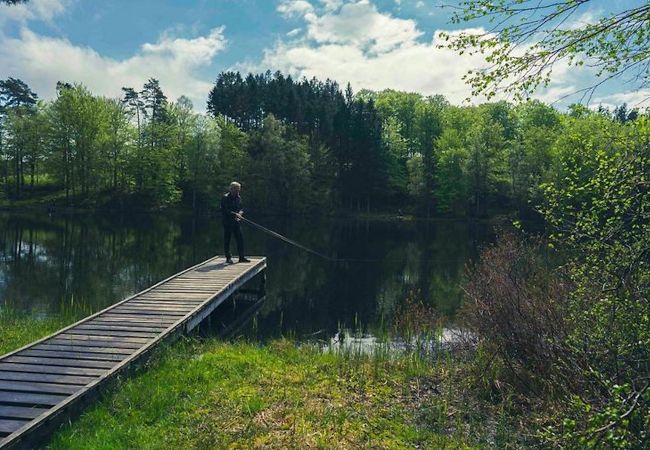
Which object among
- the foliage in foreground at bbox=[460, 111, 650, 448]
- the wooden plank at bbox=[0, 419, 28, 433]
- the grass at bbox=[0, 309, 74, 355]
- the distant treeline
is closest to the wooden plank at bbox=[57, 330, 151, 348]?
the grass at bbox=[0, 309, 74, 355]

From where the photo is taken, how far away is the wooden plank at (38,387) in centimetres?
594

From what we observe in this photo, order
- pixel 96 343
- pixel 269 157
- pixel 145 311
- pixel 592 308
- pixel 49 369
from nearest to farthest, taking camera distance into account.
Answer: pixel 592 308 → pixel 49 369 → pixel 96 343 → pixel 145 311 → pixel 269 157

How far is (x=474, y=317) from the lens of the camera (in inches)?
363

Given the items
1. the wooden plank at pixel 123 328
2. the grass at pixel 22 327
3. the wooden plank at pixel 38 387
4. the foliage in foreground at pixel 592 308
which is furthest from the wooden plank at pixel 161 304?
the foliage in foreground at pixel 592 308

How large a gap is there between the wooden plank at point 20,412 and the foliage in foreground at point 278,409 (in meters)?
0.38

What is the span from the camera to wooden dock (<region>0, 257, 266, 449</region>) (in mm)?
5309

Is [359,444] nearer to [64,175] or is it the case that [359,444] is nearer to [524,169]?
[524,169]

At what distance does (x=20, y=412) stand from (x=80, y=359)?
180 centimetres

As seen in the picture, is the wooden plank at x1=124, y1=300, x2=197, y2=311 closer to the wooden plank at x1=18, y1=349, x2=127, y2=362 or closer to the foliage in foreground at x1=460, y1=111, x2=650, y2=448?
the wooden plank at x1=18, y1=349, x2=127, y2=362

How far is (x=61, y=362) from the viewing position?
6957 millimetres

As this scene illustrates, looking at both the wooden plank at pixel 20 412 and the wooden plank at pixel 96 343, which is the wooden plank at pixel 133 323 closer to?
the wooden plank at pixel 96 343

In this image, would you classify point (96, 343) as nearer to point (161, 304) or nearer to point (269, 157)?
point (161, 304)

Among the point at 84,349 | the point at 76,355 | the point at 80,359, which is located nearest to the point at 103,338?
the point at 84,349

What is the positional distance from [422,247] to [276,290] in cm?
1665
